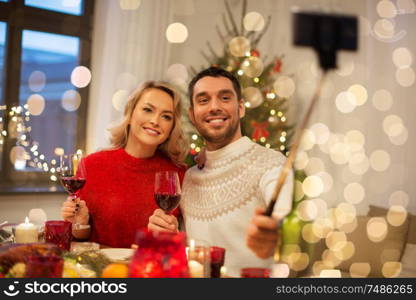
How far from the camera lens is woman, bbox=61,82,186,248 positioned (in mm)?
1943

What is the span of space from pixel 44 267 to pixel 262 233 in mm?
383

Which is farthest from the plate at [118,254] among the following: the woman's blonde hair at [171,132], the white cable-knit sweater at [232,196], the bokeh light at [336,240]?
the bokeh light at [336,240]

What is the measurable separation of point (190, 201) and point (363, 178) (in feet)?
7.90

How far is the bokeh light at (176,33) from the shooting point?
13.0 ft

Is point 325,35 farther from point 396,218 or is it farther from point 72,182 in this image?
point 396,218

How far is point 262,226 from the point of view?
79 centimetres

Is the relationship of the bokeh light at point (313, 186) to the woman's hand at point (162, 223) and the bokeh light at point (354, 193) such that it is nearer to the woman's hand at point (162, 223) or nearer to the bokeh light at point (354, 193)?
the bokeh light at point (354, 193)

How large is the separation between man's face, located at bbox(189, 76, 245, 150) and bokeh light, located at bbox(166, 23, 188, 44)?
2287 mm

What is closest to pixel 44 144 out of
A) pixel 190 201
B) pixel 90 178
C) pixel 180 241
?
pixel 90 178

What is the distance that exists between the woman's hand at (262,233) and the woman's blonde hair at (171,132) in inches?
Result: 44.8

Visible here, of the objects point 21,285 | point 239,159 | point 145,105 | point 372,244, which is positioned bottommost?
point 372,244

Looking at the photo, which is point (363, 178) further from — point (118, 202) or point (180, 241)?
point (180, 241)

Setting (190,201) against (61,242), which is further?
(190,201)

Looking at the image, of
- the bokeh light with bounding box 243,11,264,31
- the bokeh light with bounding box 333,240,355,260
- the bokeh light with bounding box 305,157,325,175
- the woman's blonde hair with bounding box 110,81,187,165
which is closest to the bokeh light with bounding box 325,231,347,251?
the bokeh light with bounding box 333,240,355,260
